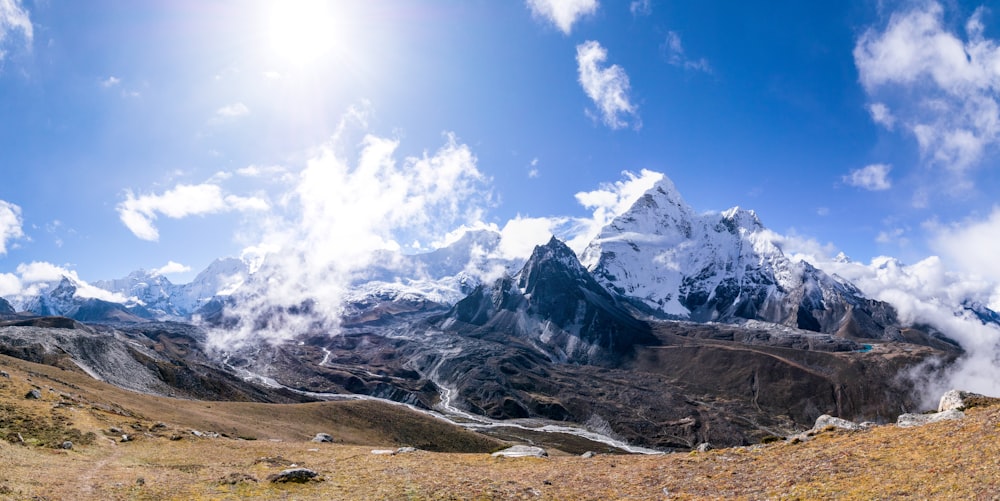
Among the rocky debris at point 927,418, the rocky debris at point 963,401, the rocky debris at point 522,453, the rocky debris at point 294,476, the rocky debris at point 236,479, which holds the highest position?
the rocky debris at point 963,401

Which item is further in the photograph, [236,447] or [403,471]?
[236,447]

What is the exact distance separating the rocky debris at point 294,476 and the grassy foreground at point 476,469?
0.53 metres

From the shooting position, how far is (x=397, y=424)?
410 feet

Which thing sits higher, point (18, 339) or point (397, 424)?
point (18, 339)

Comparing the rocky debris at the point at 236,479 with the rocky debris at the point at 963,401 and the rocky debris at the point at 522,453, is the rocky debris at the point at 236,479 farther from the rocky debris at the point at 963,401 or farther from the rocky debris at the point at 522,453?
the rocky debris at the point at 963,401

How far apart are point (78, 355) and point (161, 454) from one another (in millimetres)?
131966

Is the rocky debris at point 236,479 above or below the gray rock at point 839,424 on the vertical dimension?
below

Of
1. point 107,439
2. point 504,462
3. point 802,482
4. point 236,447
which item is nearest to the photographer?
point 802,482

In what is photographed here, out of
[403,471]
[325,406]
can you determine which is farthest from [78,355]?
[403,471]

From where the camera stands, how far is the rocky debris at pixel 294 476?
3005cm

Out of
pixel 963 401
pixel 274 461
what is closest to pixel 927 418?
pixel 963 401

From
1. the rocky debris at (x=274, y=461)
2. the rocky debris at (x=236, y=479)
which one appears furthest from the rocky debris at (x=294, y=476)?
the rocky debris at (x=274, y=461)

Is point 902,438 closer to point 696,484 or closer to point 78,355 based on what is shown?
point 696,484

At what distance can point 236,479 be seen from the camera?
3020cm
